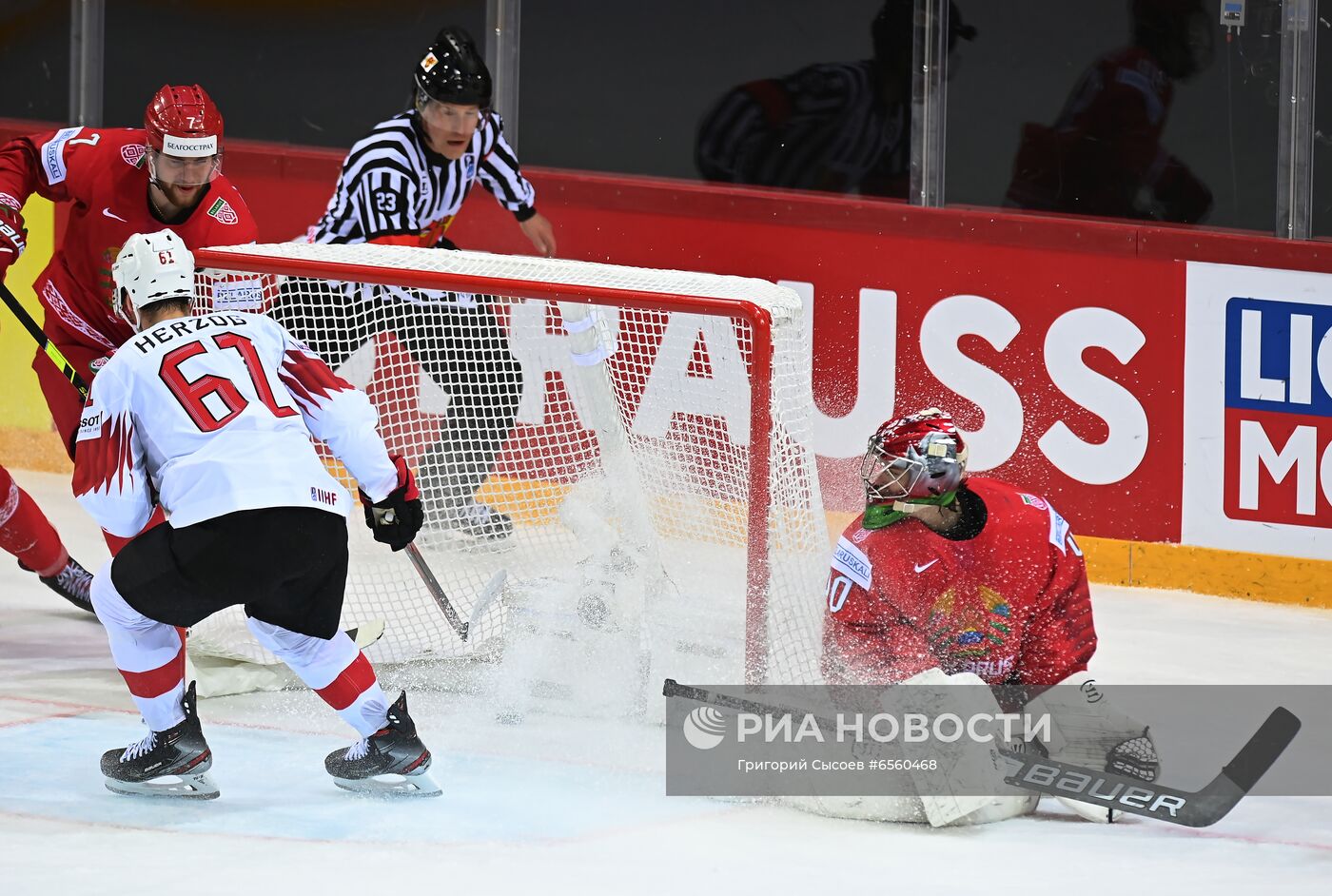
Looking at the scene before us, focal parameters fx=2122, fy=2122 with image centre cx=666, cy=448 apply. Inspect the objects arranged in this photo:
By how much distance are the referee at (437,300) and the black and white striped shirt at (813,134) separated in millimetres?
989

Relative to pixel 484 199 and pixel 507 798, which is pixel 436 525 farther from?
pixel 484 199

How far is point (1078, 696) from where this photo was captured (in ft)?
12.0

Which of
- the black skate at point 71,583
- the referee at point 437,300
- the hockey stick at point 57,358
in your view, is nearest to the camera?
the hockey stick at point 57,358

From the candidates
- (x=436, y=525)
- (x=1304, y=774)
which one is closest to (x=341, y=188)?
(x=436, y=525)

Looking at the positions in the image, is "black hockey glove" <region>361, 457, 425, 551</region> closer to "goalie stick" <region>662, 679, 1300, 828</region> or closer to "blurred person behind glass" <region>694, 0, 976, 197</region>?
"goalie stick" <region>662, 679, 1300, 828</region>

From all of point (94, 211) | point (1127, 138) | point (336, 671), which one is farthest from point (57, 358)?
point (1127, 138)

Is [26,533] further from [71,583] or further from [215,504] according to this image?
[215,504]

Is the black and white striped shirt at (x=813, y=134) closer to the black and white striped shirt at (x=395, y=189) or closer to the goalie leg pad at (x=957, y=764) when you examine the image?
the black and white striped shirt at (x=395, y=189)

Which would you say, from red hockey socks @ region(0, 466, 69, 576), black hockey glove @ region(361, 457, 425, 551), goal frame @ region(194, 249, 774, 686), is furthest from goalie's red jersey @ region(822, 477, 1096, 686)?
red hockey socks @ region(0, 466, 69, 576)

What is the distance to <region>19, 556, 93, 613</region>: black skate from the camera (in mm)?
4895

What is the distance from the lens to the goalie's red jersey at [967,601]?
3588mm

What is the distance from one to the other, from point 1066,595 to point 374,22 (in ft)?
13.3

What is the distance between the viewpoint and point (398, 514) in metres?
3.59

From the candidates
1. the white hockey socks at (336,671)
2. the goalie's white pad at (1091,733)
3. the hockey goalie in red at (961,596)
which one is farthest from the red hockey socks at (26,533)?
the goalie's white pad at (1091,733)
